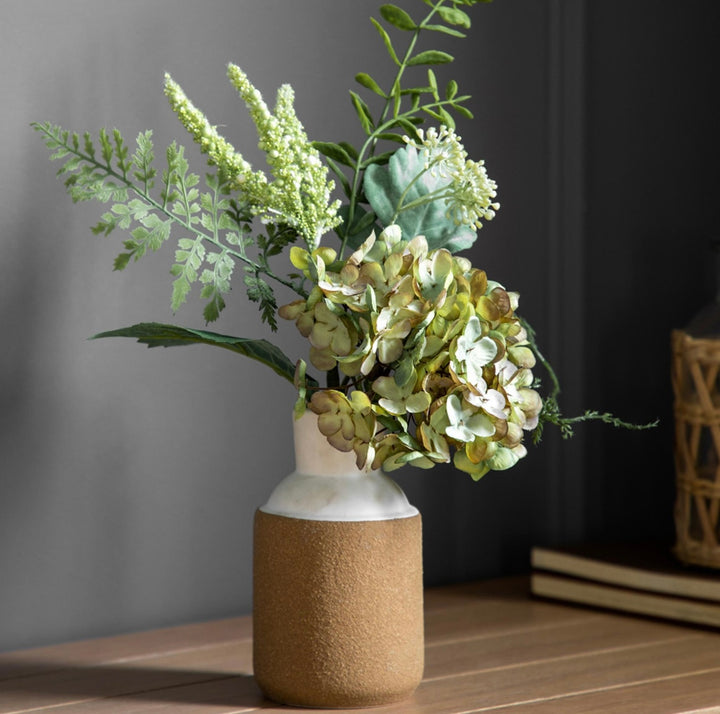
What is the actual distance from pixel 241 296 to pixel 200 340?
304 mm

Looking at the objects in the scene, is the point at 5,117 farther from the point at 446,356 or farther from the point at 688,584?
the point at 688,584

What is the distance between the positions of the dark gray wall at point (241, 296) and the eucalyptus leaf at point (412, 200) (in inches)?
11.7

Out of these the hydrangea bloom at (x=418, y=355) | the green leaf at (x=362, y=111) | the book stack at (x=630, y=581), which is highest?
the green leaf at (x=362, y=111)

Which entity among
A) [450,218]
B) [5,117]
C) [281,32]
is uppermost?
[281,32]

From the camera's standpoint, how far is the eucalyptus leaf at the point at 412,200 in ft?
3.04

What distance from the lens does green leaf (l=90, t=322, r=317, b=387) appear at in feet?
2.90

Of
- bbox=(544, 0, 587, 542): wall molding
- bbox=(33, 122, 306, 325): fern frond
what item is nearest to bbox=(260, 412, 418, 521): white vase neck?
bbox=(33, 122, 306, 325): fern frond

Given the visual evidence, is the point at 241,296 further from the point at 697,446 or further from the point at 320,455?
the point at 697,446

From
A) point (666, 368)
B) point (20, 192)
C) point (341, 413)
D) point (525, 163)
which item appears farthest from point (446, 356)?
point (666, 368)

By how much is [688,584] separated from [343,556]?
463 mm

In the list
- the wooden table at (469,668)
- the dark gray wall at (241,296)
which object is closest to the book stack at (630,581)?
the wooden table at (469,668)

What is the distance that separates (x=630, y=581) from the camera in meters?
1.22

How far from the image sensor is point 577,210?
55.1 inches

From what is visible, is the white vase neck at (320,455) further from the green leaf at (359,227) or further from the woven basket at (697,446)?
the woven basket at (697,446)
